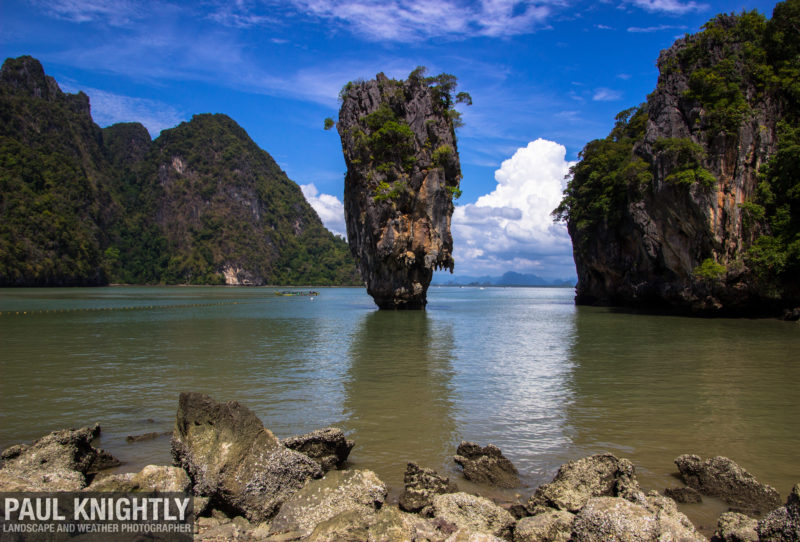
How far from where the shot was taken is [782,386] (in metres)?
11.7

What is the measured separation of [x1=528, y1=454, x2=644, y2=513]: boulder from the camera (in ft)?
17.9

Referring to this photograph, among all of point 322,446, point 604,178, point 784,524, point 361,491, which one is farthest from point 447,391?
point 604,178

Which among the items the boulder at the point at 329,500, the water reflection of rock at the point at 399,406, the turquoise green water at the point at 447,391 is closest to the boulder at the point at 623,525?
the turquoise green water at the point at 447,391

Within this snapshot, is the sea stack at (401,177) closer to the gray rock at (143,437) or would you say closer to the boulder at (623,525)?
the gray rock at (143,437)

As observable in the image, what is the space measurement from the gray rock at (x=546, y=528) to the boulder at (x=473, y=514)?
0.65 ft

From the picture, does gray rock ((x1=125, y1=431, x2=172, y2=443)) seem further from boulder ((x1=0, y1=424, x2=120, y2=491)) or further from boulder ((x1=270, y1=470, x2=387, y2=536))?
boulder ((x1=270, y1=470, x2=387, y2=536))

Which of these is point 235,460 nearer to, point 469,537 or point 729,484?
point 469,537

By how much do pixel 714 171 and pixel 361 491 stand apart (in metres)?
30.7

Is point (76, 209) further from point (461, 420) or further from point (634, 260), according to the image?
point (461, 420)

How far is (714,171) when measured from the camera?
28.3 metres

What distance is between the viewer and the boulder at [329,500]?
5.23 meters

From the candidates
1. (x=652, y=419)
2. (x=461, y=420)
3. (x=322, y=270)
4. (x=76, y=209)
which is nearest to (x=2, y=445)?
(x=461, y=420)

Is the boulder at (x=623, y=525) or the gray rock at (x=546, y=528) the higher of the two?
the boulder at (x=623, y=525)

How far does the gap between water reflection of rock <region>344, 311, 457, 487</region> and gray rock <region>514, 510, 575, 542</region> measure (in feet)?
6.41
